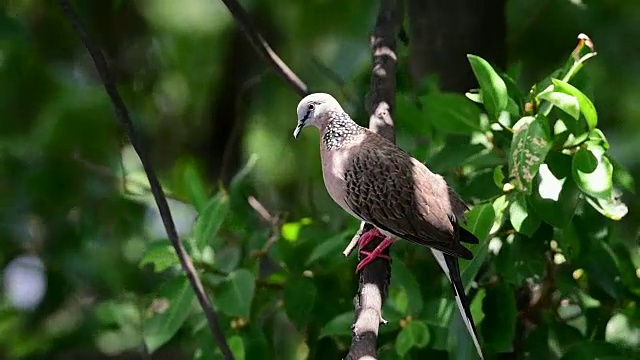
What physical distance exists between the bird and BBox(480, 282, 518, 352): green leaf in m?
0.21

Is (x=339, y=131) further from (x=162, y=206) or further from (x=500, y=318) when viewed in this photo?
(x=500, y=318)

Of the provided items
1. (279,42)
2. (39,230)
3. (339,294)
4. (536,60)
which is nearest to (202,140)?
(279,42)

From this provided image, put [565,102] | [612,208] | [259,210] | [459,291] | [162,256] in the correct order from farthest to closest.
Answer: [259,210] < [162,256] < [459,291] < [612,208] < [565,102]

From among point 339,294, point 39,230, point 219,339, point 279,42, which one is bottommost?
point 39,230

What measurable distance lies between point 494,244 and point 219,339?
784 millimetres

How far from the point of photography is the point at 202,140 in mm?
4934

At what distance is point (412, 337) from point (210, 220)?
2.08 feet

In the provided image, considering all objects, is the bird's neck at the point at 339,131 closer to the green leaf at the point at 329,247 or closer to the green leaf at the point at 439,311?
the green leaf at the point at 329,247

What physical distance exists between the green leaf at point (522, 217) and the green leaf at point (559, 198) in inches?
1.1

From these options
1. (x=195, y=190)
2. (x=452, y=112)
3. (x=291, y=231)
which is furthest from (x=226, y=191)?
(x=452, y=112)

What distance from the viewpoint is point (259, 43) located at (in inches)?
111

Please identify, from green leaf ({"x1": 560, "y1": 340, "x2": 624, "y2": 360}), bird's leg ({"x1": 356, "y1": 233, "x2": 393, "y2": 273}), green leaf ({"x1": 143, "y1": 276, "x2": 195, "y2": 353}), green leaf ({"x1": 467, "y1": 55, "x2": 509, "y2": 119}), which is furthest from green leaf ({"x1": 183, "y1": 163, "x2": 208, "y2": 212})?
green leaf ({"x1": 560, "y1": 340, "x2": 624, "y2": 360})

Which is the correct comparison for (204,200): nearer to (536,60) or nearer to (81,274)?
(81,274)

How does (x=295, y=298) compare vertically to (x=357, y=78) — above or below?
below
